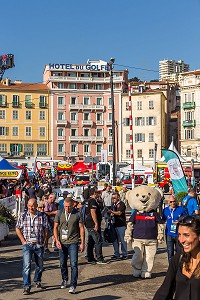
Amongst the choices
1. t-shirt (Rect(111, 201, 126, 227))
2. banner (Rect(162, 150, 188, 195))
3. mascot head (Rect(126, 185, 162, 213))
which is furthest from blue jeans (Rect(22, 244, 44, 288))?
banner (Rect(162, 150, 188, 195))

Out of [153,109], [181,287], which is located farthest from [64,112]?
[181,287]

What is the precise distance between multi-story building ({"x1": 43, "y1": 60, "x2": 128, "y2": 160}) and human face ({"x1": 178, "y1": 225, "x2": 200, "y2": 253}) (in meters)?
78.5

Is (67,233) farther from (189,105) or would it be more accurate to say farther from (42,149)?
(42,149)

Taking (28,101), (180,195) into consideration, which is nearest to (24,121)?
(28,101)

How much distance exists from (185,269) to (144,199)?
6.97 metres

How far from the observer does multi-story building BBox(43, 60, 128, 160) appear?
83.6 meters

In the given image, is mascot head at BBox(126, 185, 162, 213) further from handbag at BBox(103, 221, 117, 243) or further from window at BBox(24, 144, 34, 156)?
window at BBox(24, 144, 34, 156)

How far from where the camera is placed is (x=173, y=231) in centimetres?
1112

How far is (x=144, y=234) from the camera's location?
10734 millimetres

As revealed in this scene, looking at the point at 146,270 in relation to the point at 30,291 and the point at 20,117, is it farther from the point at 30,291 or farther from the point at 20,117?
the point at 20,117

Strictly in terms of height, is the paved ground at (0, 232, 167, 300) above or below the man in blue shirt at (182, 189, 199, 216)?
below

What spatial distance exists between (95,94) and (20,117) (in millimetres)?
11476

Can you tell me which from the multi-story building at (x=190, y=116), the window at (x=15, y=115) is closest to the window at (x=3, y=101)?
the window at (x=15, y=115)

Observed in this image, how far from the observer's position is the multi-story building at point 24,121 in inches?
3260
